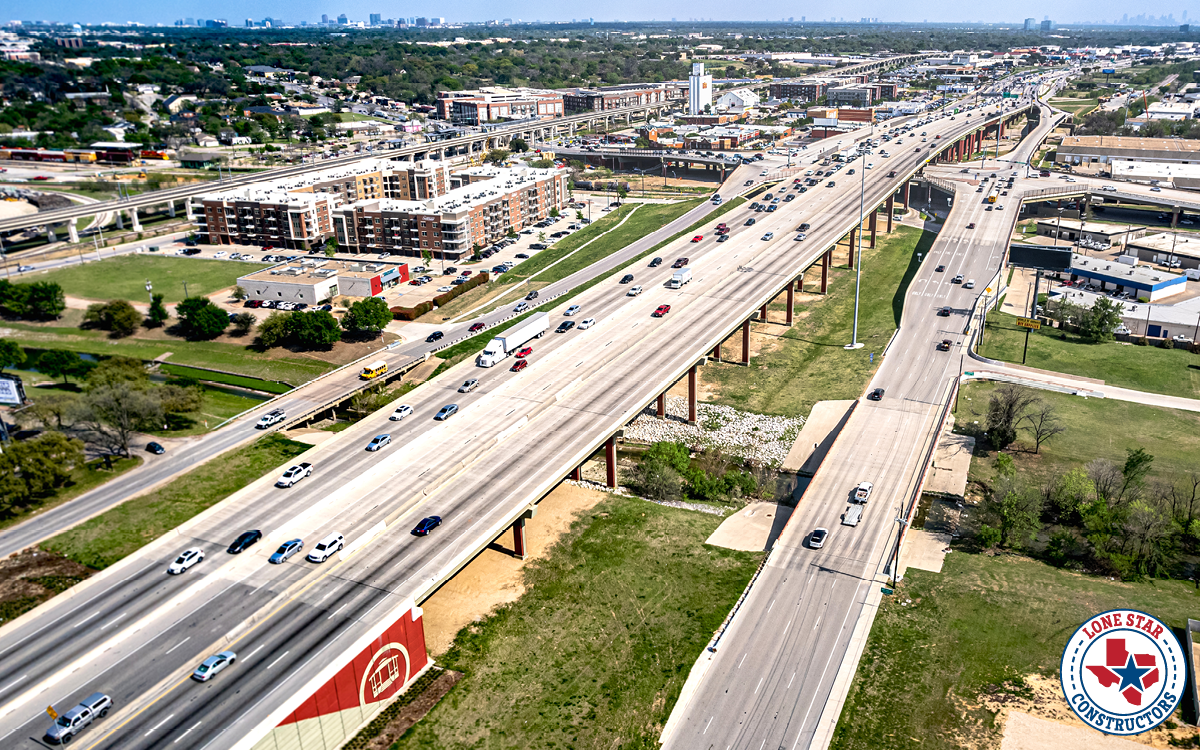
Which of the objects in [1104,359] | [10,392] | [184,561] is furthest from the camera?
[1104,359]

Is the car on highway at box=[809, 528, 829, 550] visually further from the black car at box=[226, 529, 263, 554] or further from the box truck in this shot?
the box truck

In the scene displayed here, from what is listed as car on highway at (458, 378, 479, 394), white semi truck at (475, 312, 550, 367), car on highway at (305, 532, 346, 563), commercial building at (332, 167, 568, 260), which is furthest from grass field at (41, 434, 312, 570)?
commercial building at (332, 167, 568, 260)

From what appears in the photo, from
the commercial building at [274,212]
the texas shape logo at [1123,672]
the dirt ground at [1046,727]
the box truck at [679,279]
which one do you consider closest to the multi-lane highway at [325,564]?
the box truck at [679,279]

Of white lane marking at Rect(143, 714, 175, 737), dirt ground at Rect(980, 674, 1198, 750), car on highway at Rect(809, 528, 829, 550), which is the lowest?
dirt ground at Rect(980, 674, 1198, 750)

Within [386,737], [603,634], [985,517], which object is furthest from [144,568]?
[985,517]

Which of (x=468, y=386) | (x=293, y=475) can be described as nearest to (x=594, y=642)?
(x=293, y=475)

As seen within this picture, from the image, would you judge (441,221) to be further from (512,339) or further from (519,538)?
(519,538)
